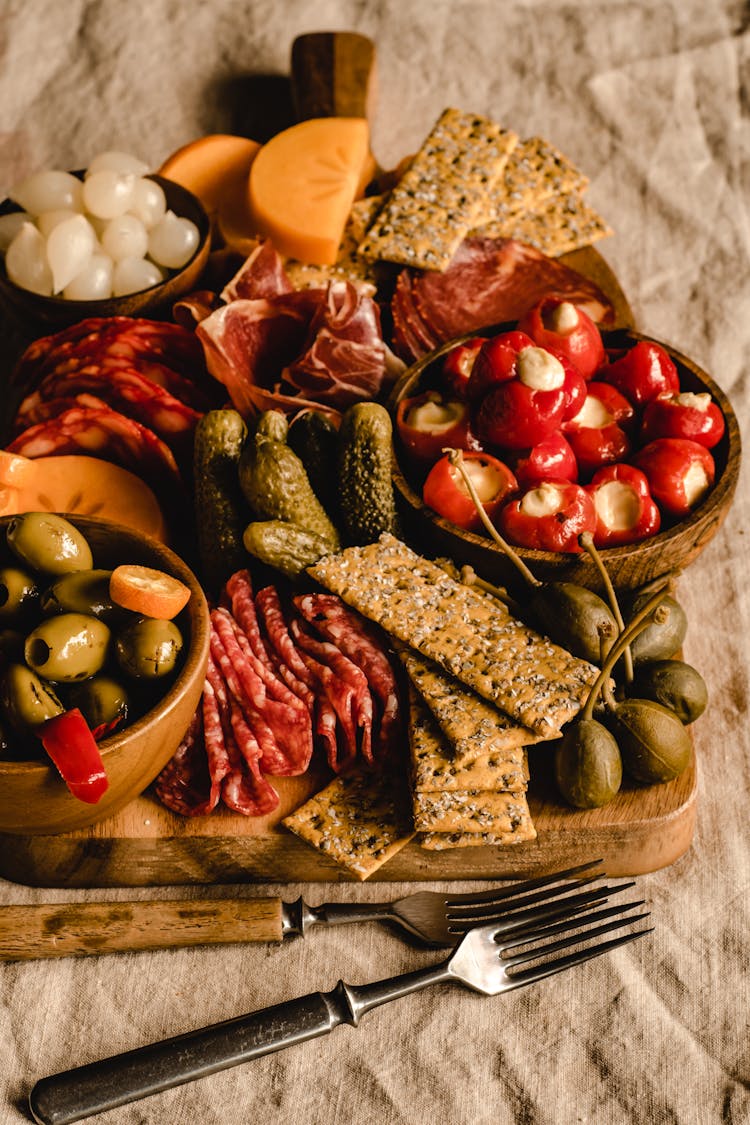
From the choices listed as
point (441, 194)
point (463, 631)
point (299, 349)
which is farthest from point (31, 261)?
point (463, 631)

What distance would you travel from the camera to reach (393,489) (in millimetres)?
1399

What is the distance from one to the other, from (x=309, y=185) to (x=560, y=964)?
1.27m

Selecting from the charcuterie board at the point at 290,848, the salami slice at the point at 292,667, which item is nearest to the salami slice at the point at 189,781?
the charcuterie board at the point at 290,848

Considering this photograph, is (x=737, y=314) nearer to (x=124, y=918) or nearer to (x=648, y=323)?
(x=648, y=323)

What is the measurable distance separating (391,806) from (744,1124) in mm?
458

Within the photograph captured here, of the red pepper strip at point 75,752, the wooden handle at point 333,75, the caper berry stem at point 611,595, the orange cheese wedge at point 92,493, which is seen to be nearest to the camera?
the red pepper strip at point 75,752

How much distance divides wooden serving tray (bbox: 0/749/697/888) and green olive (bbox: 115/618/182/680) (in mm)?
227

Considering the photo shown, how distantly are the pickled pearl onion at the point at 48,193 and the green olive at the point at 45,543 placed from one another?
0.79 m

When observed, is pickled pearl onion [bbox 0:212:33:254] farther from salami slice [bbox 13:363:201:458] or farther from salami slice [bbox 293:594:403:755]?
salami slice [bbox 293:594:403:755]

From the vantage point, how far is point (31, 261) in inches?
64.3

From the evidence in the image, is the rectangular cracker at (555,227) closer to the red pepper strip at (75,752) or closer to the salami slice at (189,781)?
the salami slice at (189,781)

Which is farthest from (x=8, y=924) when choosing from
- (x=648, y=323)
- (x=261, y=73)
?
(x=261, y=73)

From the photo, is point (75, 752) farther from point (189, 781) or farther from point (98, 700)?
point (189, 781)

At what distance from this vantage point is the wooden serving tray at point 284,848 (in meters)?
1.19
